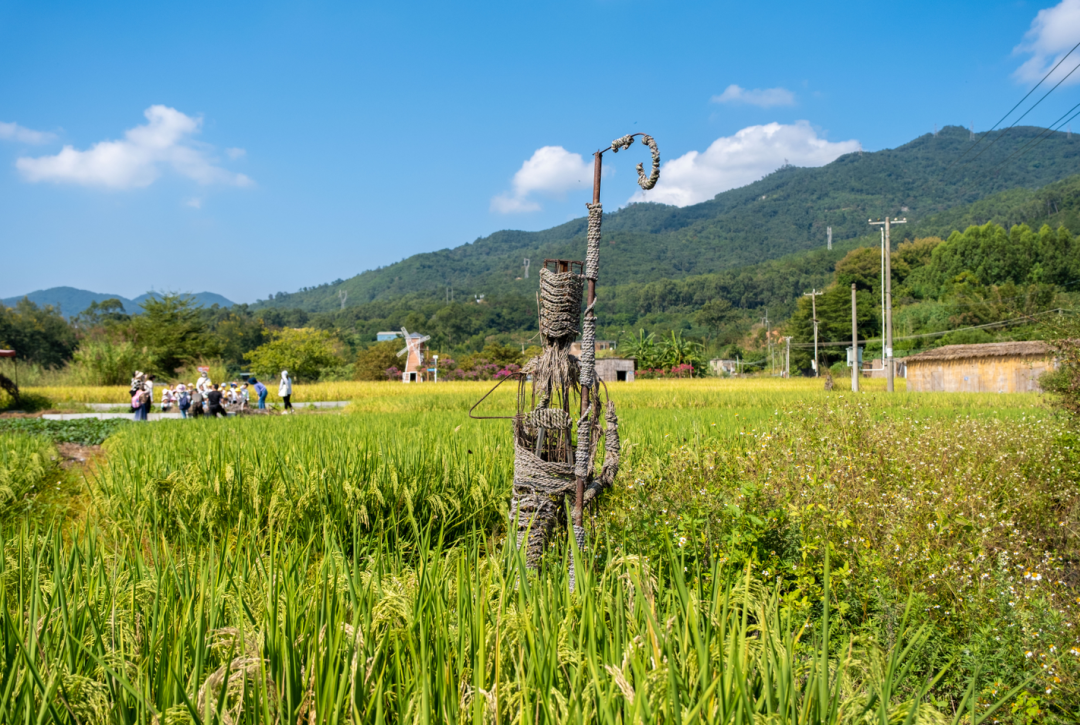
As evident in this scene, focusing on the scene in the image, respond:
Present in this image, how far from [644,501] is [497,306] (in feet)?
304

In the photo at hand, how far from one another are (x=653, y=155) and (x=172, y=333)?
36274 millimetres

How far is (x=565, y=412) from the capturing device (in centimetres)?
321

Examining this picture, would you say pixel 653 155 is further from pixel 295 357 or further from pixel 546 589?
pixel 295 357

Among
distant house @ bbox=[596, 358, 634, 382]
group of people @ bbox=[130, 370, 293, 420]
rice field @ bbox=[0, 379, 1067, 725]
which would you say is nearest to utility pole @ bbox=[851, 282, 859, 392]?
distant house @ bbox=[596, 358, 634, 382]

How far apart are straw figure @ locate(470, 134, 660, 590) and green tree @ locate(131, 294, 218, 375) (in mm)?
33881

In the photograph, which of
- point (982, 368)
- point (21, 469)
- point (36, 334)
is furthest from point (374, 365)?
point (21, 469)

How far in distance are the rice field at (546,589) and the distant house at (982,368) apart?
18275 millimetres

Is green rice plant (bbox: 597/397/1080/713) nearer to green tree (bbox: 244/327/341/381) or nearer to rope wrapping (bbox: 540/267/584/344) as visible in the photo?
rope wrapping (bbox: 540/267/584/344)

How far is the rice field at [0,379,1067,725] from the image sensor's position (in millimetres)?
1509

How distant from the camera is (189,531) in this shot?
449cm

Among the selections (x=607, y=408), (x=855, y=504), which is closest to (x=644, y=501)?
(x=607, y=408)

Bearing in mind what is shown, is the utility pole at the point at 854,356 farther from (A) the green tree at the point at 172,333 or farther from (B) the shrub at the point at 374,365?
(A) the green tree at the point at 172,333

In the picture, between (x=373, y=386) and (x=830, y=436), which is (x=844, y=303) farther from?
(x=830, y=436)

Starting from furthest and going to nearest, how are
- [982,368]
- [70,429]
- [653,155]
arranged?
[982,368], [70,429], [653,155]
